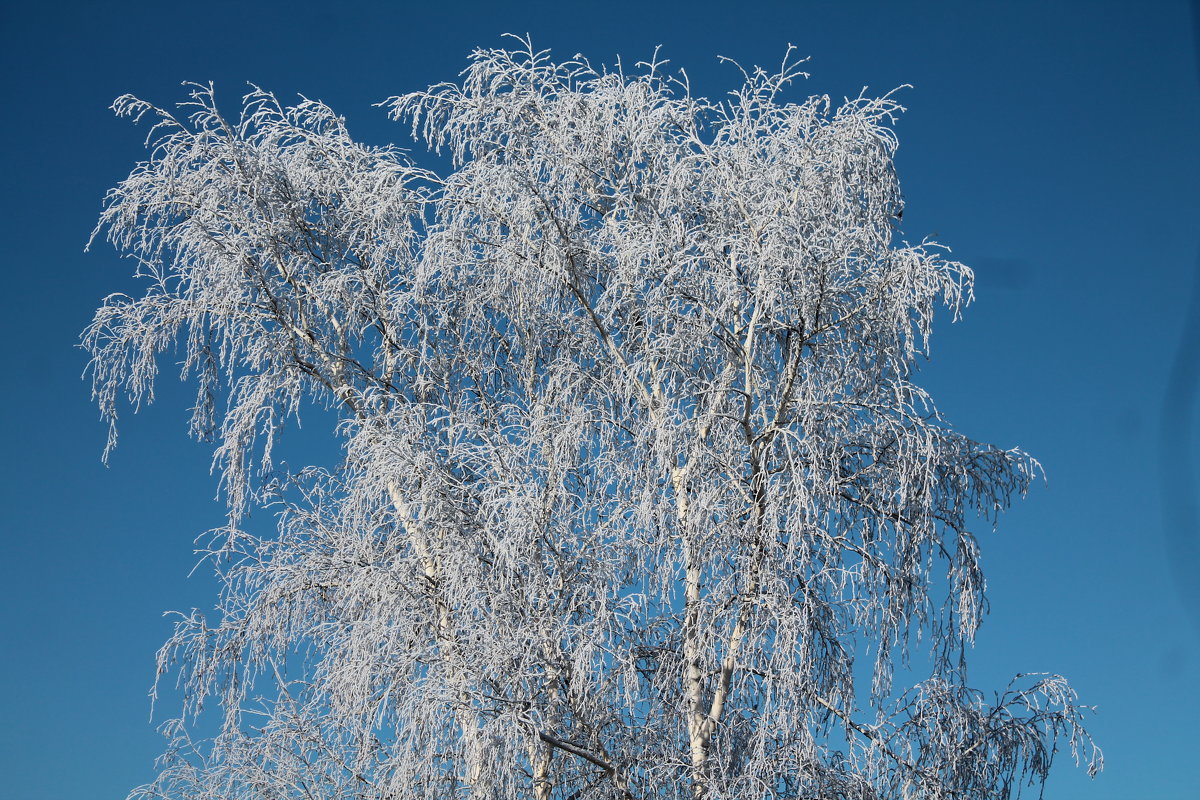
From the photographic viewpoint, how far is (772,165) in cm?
783

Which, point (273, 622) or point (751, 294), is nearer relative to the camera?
point (751, 294)

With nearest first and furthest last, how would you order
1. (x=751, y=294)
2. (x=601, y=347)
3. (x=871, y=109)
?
(x=751, y=294) < (x=871, y=109) < (x=601, y=347)

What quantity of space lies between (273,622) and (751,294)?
147 inches

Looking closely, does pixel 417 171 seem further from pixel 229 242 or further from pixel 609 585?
pixel 609 585

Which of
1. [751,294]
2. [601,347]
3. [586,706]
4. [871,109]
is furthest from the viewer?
[601,347]

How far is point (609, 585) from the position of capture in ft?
22.5

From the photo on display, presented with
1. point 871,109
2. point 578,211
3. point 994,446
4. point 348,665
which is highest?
point 871,109

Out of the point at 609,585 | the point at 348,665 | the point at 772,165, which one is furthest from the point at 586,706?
the point at 772,165

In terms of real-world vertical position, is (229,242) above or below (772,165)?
below

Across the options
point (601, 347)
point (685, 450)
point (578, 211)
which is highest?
point (578, 211)

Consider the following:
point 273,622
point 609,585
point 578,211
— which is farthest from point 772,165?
point 273,622

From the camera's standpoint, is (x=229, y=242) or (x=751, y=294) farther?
(x=229, y=242)

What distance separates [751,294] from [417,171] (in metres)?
2.78

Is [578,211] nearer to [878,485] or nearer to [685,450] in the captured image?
[685,450]
